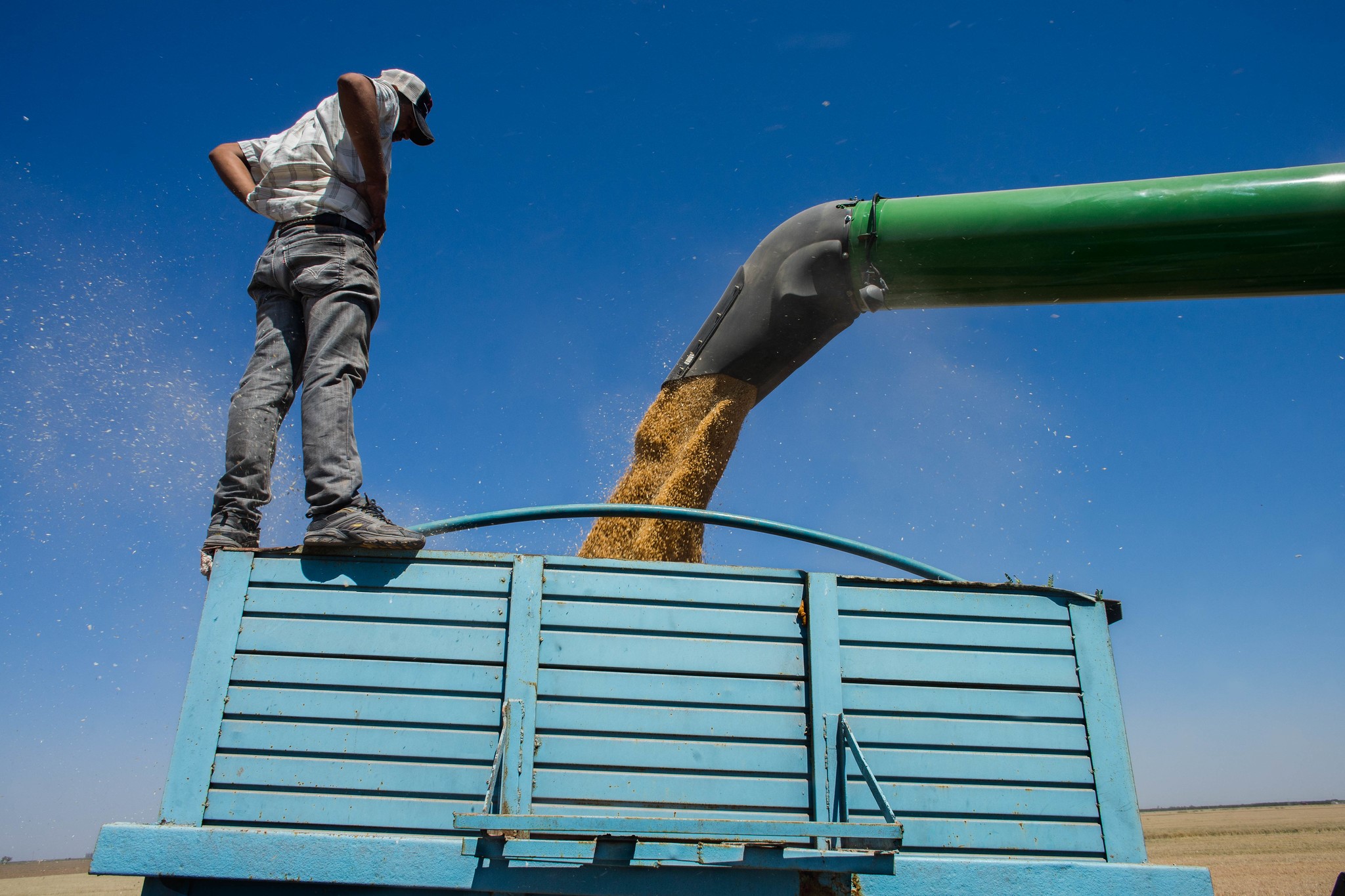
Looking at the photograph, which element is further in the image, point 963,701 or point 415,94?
point 415,94

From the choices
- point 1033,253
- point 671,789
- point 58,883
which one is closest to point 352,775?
point 671,789

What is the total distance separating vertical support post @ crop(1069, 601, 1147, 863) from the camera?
2.60 metres

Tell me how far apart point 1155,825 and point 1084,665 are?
47.7m

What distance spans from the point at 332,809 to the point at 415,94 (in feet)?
8.66

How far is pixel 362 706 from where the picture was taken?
101 inches

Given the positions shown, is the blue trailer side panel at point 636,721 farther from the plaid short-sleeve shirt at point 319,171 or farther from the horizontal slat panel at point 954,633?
the plaid short-sleeve shirt at point 319,171

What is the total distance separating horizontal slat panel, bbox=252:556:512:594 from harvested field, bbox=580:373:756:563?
5.03ft

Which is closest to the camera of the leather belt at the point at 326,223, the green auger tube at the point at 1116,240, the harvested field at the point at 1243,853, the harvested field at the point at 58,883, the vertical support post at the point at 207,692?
the vertical support post at the point at 207,692

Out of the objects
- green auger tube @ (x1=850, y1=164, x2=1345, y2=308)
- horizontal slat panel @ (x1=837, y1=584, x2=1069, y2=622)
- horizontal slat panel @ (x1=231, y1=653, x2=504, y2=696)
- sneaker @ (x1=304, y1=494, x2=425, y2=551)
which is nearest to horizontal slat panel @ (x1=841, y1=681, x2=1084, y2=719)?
horizontal slat panel @ (x1=837, y1=584, x2=1069, y2=622)

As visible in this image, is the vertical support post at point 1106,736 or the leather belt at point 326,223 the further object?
the leather belt at point 326,223

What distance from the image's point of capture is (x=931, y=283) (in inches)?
161

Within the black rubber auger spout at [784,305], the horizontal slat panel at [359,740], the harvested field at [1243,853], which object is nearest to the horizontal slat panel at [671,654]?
the horizontal slat panel at [359,740]

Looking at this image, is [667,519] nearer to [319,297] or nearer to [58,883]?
[319,297]

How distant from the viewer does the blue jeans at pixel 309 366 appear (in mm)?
2922
